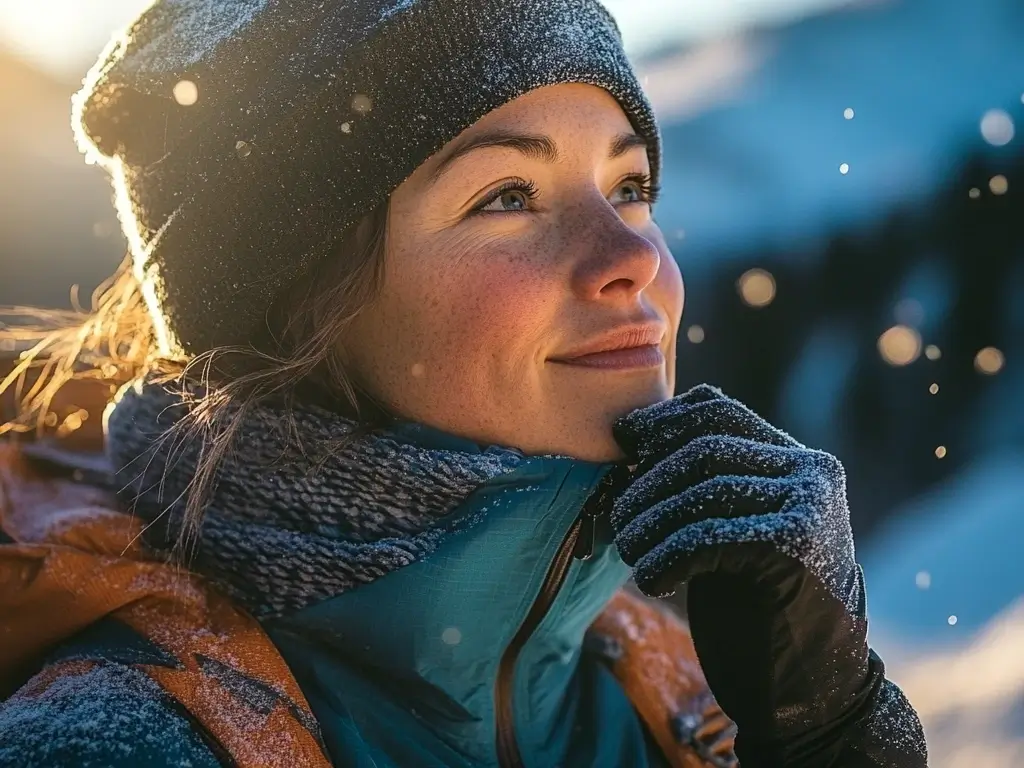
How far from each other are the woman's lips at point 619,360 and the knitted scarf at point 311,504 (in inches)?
6.0

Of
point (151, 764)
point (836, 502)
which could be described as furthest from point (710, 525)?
point (151, 764)

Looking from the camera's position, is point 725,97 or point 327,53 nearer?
point 327,53

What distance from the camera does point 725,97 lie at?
5.00 metres

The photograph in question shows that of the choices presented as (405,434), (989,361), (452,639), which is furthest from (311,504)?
(989,361)

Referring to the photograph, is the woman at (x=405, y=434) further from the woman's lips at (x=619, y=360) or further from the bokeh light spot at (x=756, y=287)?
the bokeh light spot at (x=756, y=287)

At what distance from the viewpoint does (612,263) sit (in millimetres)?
1101

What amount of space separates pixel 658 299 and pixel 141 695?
85cm

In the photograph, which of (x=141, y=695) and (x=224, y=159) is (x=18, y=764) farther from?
(x=224, y=159)

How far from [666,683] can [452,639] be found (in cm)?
61

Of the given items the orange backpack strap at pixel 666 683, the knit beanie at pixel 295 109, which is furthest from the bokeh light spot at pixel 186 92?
the orange backpack strap at pixel 666 683

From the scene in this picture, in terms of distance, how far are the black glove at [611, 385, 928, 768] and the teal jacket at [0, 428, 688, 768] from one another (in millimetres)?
126

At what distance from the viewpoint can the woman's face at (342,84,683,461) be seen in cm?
112

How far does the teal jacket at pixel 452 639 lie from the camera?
43.2 inches

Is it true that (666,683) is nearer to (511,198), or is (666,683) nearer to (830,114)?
(511,198)
